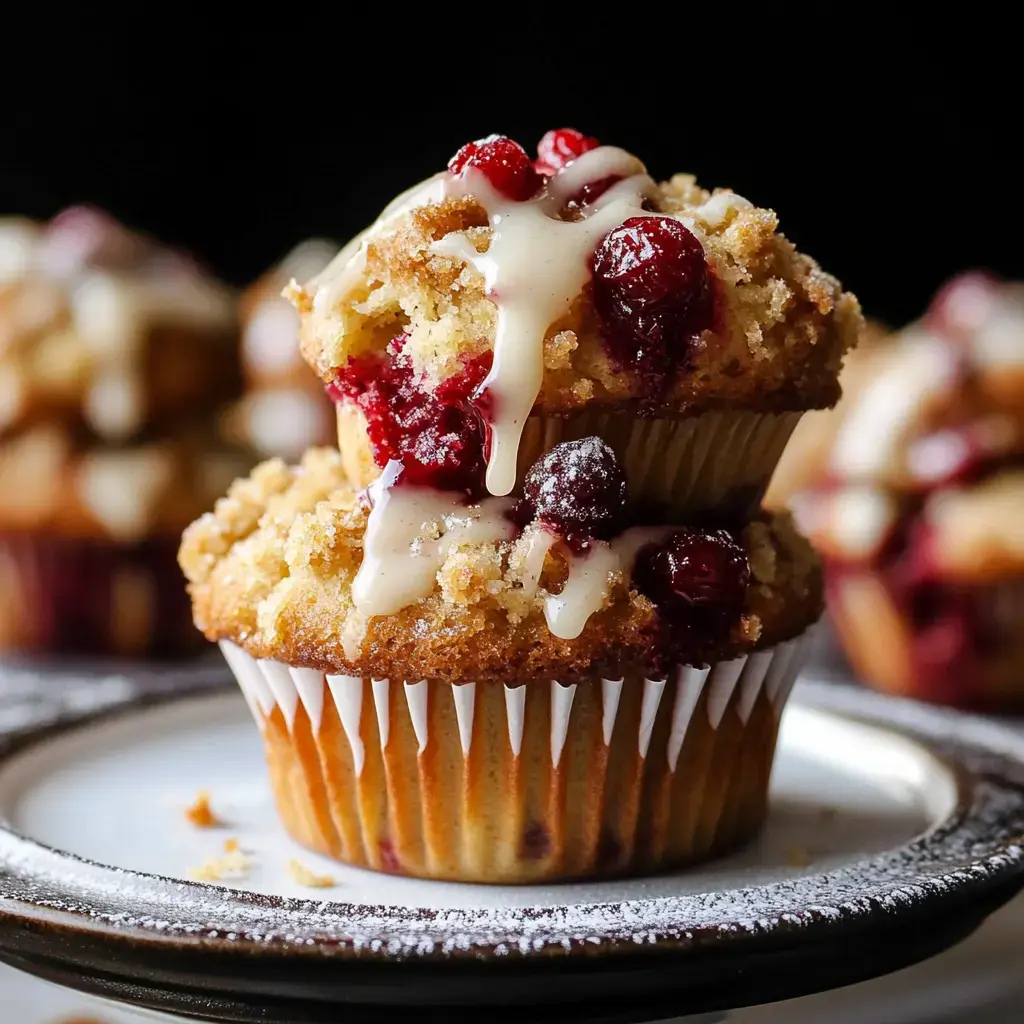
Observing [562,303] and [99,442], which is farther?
[99,442]

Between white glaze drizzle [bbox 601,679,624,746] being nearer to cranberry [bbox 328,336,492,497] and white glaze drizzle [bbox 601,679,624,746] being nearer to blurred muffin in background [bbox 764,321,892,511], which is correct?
cranberry [bbox 328,336,492,497]

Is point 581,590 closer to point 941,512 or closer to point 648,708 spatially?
point 648,708

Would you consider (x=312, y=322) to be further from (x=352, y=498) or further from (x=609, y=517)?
(x=609, y=517)

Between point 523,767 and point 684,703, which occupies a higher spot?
point 684,703

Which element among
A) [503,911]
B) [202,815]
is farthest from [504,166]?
[202,815]

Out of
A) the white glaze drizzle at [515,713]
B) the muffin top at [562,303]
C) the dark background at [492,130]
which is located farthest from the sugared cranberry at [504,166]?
the dark background at [492,130]

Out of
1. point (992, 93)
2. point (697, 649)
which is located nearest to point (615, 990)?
point (697, 649)

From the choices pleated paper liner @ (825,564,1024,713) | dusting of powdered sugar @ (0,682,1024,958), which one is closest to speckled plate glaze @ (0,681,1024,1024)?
dusting of powdered sugar @ (0,682,1024,958)
